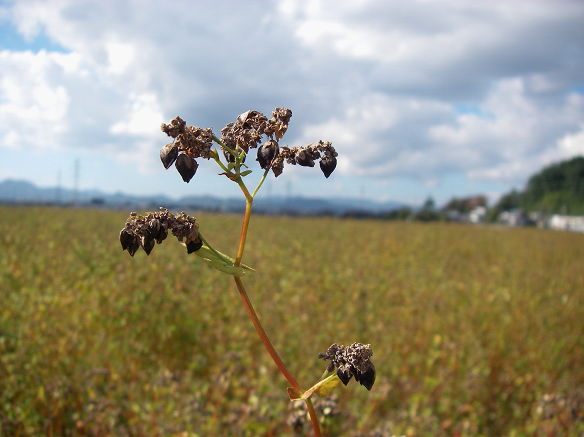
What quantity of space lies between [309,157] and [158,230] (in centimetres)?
24

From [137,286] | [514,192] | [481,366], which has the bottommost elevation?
[481,366]

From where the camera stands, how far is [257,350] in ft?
15.5

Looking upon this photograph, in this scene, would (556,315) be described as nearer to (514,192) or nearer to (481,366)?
(481,366)

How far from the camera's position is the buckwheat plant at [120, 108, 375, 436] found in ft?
2.21

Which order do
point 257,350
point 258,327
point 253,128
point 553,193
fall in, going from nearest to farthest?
point 258,327 < point 253,128 < point 257,350 < point 553,193

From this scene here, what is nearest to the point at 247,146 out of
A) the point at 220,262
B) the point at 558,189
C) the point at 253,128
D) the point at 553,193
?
the point at 253,128

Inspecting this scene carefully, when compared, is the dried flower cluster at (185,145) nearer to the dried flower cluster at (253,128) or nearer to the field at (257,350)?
the dried flower cluster at (253,128)

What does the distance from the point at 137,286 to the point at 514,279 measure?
23.5 feet

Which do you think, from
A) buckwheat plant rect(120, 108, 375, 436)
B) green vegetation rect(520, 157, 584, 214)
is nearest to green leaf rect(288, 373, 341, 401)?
buckwheat plant rect(120, 108, 375, 436)

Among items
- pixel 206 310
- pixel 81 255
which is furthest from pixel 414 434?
pixel 81 255

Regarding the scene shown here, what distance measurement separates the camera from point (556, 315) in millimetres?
6789

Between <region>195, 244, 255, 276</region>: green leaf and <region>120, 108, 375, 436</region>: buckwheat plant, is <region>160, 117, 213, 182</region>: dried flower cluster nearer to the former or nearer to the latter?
<region>120, 108, 375, 436</region>: buckwheat plant

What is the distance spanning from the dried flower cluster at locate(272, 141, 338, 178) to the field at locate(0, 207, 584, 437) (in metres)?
0.90

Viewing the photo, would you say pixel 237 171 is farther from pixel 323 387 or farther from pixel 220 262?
pixel 323 387
